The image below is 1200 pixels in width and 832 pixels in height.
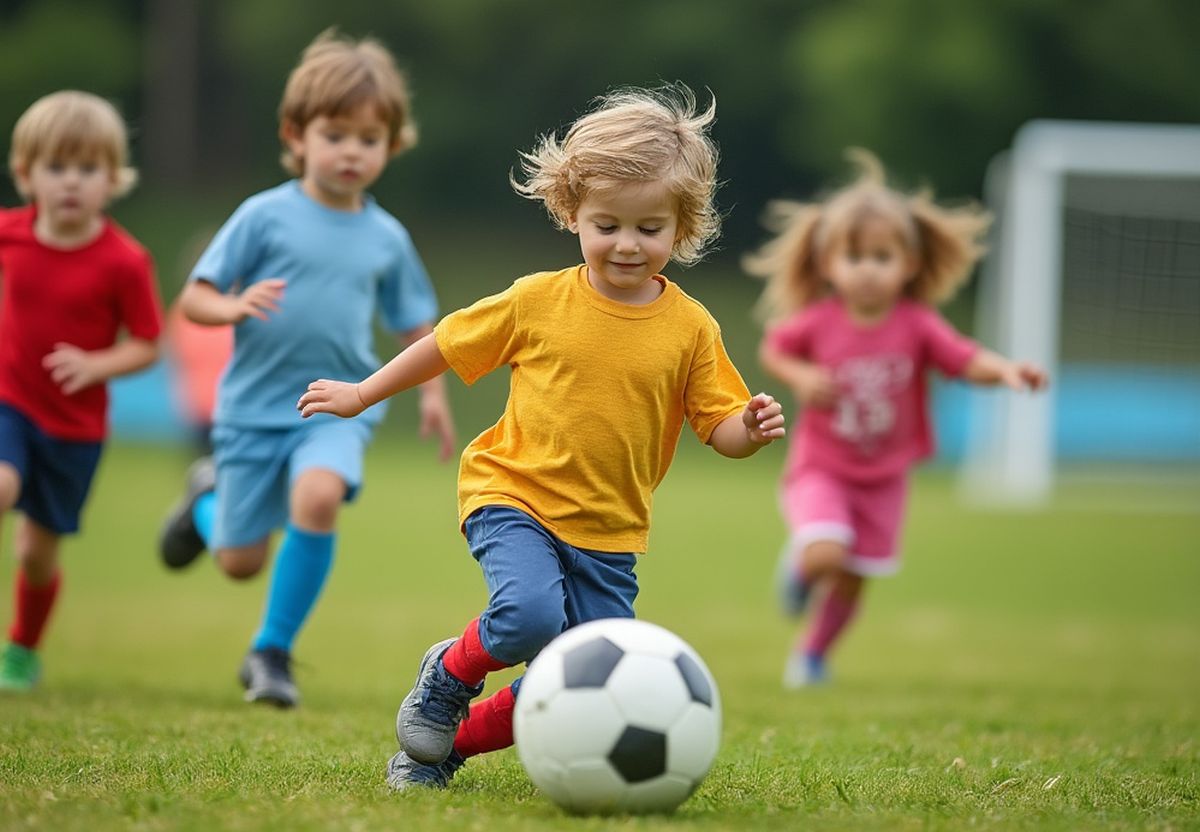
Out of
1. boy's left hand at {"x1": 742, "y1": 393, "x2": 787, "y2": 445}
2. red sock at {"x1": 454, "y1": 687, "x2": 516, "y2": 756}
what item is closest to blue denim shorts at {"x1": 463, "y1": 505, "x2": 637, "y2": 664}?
red sock at {"x1": 454, "y1": 687, "x2": 516, "y2": 756}

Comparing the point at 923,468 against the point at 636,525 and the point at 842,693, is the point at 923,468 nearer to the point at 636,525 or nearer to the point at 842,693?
the point at 842,693

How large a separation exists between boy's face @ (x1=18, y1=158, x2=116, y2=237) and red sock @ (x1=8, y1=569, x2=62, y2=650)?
133 centimetres

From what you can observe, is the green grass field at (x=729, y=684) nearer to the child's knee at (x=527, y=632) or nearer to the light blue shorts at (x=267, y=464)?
the child's knee at (x=527, y=632)

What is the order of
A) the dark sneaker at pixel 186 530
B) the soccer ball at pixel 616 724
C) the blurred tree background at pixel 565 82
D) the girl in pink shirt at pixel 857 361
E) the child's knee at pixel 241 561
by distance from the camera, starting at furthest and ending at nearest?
the blurred tree background at pixel 565 82, the girl in pink shirt at pixel 857 361, the dark sneaker at pixel 186 530, the child's knee at pixel 241 561, the soccer ball at pixel 616 724

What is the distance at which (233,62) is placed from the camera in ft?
134

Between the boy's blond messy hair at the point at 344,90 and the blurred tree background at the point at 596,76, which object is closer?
the boy's blond messy hair at the point at 344,90

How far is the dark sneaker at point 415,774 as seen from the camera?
405cm

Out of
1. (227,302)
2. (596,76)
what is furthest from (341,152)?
(596,76)

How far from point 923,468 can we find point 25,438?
18991mm

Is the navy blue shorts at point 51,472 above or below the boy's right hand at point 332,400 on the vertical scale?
below

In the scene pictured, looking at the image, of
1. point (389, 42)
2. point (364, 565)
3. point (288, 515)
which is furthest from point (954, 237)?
point (389, 42)

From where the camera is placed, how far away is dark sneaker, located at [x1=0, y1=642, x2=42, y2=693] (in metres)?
6.42

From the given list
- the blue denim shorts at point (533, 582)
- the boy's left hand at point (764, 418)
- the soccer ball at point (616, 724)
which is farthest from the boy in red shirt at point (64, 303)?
the soccer ball at point (616, 724)

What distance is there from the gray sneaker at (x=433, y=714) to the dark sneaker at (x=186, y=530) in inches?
109
